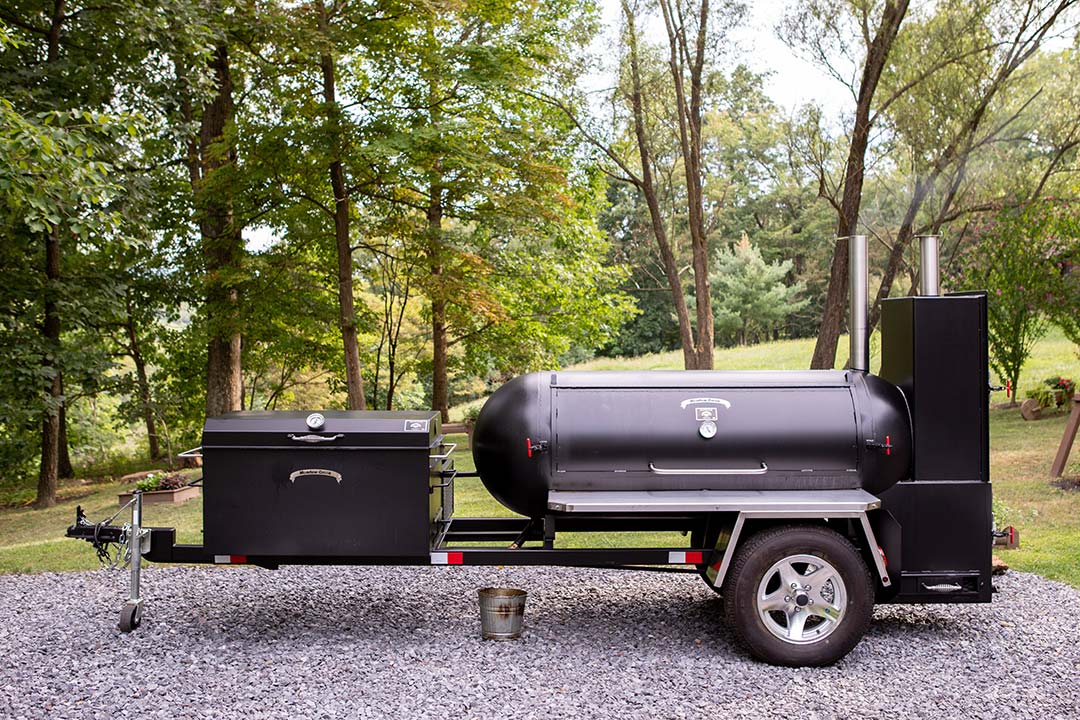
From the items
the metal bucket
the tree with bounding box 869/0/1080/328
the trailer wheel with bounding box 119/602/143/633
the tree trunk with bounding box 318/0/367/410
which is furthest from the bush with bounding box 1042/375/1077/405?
the trailer wheel with bounding box 119/602/143/633

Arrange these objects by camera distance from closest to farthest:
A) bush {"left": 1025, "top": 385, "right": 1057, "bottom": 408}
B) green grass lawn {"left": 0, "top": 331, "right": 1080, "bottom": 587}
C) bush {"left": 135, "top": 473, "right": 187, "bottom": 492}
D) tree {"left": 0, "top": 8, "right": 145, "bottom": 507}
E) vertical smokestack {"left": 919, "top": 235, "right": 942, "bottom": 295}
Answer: vertical smokestack {"left": 919, "top": 235, "right": 942, "bottom": 295} → green grass lawn {"left": 0, "top": 331, "right": 1080, "bottom": 587} → tree {"left": 0, "top": 8, "right": 145, "bottom": 507} → bush {"left": 135, "top": 473, "right": 187, "bottom": 492} → bush {"left": 1025, "top": 385, "right": 1057, "bottom": 408}

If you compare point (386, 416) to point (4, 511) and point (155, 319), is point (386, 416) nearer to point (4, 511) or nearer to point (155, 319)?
point (4, 511)

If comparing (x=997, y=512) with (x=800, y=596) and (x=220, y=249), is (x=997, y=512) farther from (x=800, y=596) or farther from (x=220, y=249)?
(x=220, y=249)

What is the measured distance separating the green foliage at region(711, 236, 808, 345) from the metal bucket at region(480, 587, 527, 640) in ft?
97.7

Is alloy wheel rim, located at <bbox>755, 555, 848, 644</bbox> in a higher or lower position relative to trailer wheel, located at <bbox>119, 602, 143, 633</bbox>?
higher

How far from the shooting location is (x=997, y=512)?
7480 millimetres

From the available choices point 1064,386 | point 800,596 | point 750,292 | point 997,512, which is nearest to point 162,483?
point 800,596

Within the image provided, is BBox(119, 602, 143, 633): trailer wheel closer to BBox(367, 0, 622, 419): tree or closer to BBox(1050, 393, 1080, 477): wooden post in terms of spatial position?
BBox(367, 0, 622, 419): tree

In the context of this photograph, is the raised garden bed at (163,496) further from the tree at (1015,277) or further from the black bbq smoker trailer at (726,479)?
the tree at (1015,277)

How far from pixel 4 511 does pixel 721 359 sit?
21732 mm

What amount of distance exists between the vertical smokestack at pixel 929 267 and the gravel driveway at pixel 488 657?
197 centimetres

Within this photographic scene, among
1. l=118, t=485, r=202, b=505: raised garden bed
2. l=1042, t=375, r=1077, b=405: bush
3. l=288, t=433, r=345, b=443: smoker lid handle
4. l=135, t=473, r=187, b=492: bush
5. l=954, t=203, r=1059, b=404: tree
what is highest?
l=954, t=203, r=1059, b=404: tree

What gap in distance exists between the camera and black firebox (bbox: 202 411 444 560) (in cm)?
518

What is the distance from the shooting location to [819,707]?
4.38m
